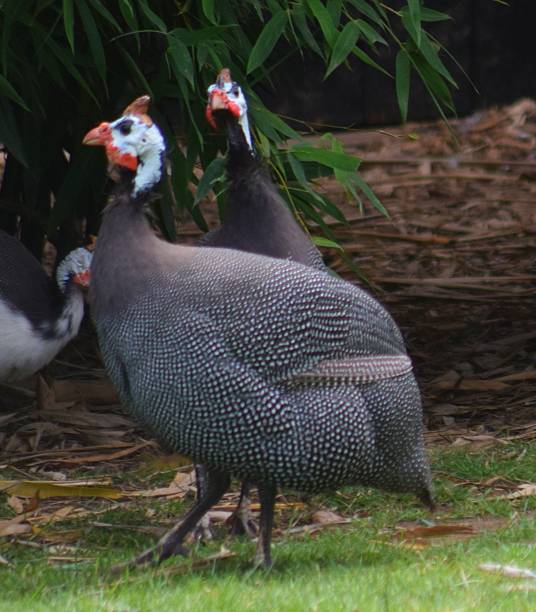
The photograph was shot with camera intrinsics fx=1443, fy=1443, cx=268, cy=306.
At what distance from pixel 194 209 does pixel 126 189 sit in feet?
5.45

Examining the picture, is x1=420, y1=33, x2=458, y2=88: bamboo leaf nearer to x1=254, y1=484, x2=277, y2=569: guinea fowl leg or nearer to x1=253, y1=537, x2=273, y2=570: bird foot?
x1=254, y1=484, x2=277, y2=569: guinea fowl leg

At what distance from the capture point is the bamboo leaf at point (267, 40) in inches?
191

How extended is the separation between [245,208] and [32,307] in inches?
47.1

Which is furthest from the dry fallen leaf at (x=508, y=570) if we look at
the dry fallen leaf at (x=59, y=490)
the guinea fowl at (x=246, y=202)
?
the dry fallen leaf at (x=59, y=490)

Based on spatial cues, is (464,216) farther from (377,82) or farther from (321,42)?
(321,42)

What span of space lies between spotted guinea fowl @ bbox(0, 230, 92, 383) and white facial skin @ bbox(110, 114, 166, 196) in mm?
1507

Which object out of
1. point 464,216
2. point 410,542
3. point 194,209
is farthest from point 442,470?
point 464,216

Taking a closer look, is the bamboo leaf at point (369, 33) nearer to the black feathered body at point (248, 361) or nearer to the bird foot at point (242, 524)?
the black feathered body at point (248, 361)

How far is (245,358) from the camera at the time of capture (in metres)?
3.68

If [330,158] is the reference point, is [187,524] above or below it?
below

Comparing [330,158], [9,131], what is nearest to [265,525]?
[330,158]

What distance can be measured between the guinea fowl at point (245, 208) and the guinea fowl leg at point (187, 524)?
0.41m

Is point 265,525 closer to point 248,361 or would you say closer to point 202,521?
point 248,361

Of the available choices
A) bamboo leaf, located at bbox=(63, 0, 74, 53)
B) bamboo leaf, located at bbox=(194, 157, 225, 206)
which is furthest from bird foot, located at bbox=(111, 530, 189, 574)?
bamboo leaf, located at bbox=(63, 0, 74, 53)
